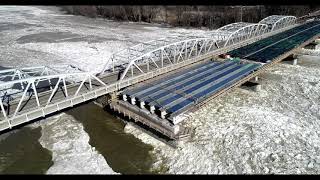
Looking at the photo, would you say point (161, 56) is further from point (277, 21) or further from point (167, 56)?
point (277, 21)

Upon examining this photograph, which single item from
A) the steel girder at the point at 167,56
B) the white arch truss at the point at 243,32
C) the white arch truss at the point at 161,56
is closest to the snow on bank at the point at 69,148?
the white arch truss at the point at 161,56

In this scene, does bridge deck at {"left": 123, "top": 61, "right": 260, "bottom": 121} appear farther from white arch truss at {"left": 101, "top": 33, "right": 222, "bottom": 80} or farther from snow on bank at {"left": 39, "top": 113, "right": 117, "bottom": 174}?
snow on bank at {"left": 39, "top": 113, "right": 117, "bottom": 174}

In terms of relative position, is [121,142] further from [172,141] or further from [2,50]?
[2,50]

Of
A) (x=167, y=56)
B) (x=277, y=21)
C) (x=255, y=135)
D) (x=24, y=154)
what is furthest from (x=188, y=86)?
(x=277, y=21)

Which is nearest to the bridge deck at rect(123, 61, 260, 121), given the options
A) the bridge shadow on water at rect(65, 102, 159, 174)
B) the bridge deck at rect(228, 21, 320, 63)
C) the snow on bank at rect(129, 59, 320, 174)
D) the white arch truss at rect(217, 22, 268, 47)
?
the snow on bank at rect(129, 59, 320, 174)

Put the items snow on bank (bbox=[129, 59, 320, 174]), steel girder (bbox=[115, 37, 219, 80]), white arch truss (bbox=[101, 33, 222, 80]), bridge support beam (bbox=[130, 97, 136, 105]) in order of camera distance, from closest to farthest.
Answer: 1. snow on bank (bbox=[129, 59, 320, 174])
2. bridge support beam (bbox=[130, 97, 136, 105])
3. steel girder (bbox=[115, 37, 219, 80])
4. white arch truss (bbox=[101, 33, 222, 80])
